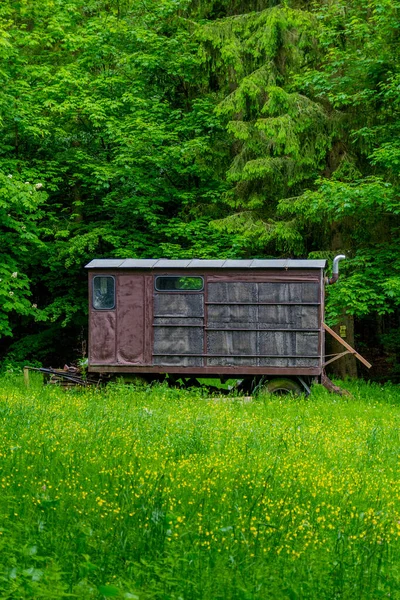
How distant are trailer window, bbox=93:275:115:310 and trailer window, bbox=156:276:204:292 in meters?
0.95

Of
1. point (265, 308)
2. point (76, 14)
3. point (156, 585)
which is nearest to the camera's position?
point (156, 585)

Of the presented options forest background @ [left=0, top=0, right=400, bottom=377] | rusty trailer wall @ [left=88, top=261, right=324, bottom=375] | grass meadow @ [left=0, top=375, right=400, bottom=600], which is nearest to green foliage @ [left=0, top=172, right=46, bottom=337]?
forest background @ [left=0, top=0, right=400, bottom=377]

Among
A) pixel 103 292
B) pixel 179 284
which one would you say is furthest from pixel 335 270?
pixel 103 292

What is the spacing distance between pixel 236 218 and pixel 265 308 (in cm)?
438

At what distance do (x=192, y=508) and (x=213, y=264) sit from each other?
31.2 ft

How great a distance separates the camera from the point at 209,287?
15.4 meters

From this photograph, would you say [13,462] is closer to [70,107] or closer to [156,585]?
[156,585]

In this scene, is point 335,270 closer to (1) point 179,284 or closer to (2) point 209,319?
(2) point 209,319

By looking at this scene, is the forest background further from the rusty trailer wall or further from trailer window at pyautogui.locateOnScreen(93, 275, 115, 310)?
trailer window at pyautogui.locateOnScreen(93, 275, 115, 310)

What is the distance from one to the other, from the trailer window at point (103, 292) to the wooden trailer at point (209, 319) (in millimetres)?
20

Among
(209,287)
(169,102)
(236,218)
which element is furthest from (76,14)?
(209,287)

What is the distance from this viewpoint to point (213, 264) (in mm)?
15328

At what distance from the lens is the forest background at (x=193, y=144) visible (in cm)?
1770

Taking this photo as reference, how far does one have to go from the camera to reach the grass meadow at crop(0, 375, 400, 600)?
4691mm
